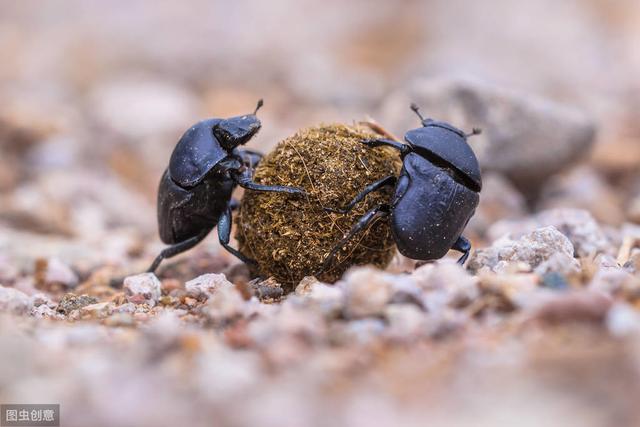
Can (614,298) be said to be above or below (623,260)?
below

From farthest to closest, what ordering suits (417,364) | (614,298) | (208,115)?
(208,115) → (614,298) → (417,364)

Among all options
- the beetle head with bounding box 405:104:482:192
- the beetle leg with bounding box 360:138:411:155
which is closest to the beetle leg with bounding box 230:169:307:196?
the beetle leg with bounding box 360:138:411:155

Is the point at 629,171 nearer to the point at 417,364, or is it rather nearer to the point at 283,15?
the point at 417,364

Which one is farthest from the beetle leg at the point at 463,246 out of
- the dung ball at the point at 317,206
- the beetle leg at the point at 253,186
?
the beetle leg at the point at 253,186

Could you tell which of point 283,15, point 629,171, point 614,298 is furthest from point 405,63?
point 614,298

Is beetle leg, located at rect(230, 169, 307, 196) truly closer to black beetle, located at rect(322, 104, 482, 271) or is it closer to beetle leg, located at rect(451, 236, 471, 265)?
black beetle, located at rect(322, 104, 482, 271)

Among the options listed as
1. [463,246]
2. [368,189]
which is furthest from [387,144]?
[463,246]

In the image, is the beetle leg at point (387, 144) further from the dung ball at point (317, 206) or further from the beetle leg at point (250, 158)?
the beetle leg at point (250, 158)
